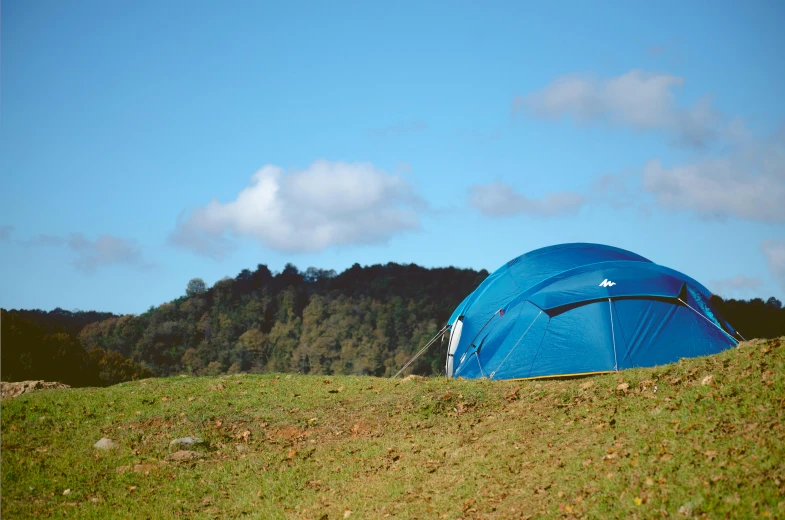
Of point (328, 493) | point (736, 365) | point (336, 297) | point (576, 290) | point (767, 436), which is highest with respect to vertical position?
point (336, 297)

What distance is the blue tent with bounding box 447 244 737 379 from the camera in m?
15.3

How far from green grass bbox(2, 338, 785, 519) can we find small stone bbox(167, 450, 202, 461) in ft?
0.36

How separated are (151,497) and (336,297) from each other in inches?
1944

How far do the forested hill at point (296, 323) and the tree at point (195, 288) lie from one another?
0.26ft

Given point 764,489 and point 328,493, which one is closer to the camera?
point 764,489

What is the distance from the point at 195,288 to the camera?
194 ft

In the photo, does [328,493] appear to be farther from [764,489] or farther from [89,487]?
[764,489]

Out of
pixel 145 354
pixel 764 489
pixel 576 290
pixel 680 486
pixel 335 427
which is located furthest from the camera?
pixel 145 354

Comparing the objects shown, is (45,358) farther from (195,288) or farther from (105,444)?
(195,288)

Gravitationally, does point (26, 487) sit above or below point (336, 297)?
below

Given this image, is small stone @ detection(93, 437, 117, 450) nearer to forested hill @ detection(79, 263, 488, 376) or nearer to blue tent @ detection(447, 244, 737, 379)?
blue tent @ detection(447, 244, 737, 379)

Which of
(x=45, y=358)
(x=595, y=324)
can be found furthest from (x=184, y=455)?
(x=45, y=358)

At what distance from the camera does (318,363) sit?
51156mm

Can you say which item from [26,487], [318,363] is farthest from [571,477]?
[318,363]
